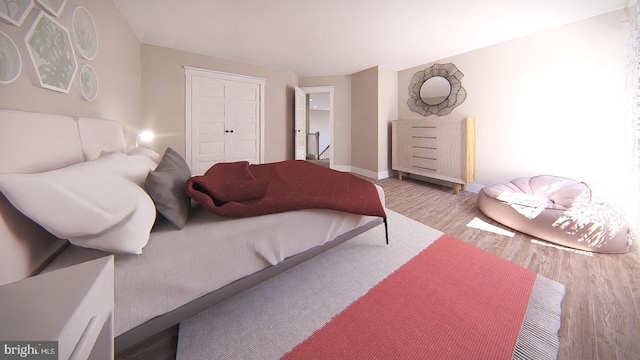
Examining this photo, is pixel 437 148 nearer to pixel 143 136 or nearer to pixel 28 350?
pixel 28 350

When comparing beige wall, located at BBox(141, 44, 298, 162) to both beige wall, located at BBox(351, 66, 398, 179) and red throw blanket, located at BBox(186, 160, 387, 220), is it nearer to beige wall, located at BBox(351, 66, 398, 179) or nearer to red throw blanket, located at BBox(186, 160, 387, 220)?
beige wall, located at BBox(351, 66, 398, 179)

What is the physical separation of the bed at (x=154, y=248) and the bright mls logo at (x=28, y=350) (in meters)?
0.51

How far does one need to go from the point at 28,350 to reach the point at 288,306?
1.08 meters

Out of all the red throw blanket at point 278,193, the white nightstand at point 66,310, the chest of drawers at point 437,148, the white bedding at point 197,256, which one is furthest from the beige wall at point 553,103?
the white nightstand at point 66,310

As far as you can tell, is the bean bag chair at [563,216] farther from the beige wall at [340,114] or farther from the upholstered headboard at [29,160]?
the upholstered headboard at [29,160]

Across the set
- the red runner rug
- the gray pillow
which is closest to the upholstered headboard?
the gray pillow

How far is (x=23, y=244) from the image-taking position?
0.77 metres

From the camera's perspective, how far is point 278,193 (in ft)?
5.08

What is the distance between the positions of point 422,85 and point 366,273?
13.4ft

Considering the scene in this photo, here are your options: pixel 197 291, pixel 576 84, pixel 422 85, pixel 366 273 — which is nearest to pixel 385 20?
pixel 422 85

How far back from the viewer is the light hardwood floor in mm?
1029

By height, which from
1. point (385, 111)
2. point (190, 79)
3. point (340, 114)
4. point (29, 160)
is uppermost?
point (190, 79)

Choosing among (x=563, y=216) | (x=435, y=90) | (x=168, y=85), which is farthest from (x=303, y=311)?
(x=435, y=90)

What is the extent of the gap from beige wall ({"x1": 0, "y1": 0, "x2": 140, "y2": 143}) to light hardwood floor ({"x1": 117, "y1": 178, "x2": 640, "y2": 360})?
1498 mm
